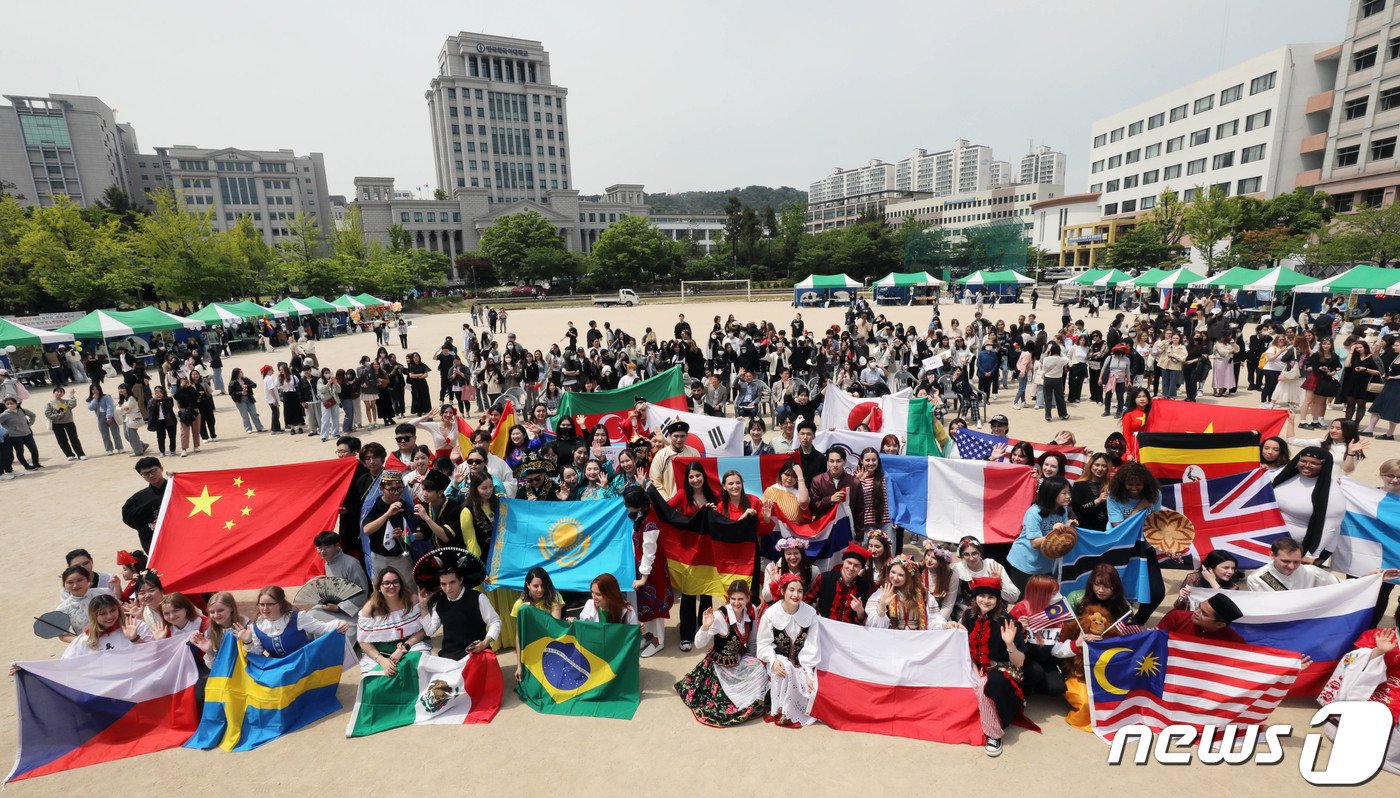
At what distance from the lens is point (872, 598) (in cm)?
550

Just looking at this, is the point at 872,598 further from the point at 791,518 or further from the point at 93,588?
the point at 93,588

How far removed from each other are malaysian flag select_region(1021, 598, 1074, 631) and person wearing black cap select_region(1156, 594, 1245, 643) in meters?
0.63

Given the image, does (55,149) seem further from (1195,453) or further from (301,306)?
(1195,453)

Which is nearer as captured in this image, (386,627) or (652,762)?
(652,762)

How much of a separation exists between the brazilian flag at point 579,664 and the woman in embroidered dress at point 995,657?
109 inches

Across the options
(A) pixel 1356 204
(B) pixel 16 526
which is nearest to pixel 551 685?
(B) pixel 16 526

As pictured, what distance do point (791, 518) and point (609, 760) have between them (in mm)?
2956

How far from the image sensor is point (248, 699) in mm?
5227

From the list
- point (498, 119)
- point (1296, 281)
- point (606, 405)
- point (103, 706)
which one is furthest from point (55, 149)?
point (1296, 281)

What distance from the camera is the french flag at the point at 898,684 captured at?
4.96 m

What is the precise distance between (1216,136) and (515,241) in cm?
7784

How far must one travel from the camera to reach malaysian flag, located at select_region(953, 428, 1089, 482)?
7512 millimetres

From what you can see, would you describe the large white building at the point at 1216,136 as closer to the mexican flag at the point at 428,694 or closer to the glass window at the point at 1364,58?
the glass window at the point at 1364,58

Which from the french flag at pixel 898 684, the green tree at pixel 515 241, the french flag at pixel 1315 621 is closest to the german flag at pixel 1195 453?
the french flag at pixel 1315 621
